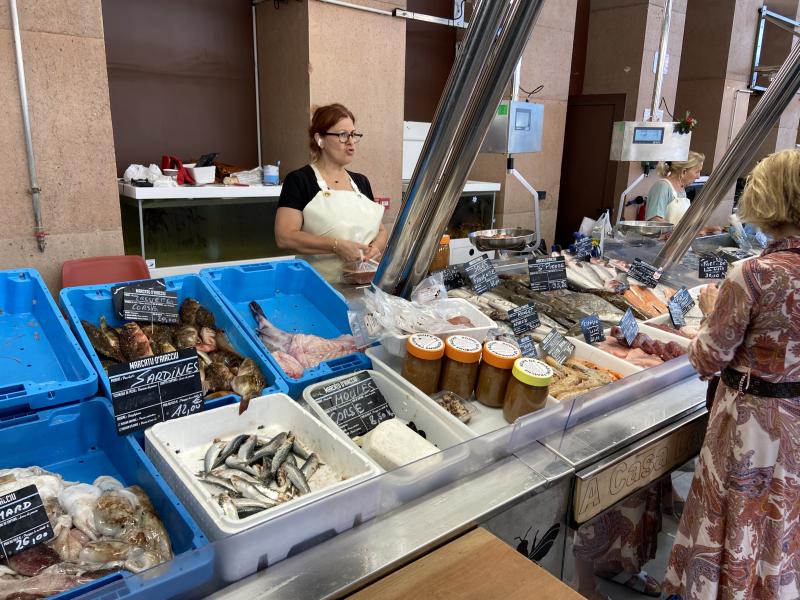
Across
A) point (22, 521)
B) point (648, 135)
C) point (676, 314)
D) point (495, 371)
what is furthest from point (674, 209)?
point (22, 521)

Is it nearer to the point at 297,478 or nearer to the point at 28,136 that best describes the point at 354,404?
the point at 297,478

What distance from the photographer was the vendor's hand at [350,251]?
112 inches

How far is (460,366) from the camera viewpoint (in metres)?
1.75

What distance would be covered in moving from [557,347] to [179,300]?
4.73ft

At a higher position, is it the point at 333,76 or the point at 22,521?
the point at 333,76

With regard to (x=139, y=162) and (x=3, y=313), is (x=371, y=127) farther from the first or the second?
(x=3, y=313)

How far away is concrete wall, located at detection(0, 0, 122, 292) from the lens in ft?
12.5

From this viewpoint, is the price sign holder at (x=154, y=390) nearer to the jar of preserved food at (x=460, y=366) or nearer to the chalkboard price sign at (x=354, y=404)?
the chalkboard price sign at (x=354, y=404)

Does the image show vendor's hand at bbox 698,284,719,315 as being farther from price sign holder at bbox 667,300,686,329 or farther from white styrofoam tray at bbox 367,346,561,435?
white styrofoam tray at bbox 367,346,561,435

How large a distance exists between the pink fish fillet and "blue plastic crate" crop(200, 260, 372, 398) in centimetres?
6

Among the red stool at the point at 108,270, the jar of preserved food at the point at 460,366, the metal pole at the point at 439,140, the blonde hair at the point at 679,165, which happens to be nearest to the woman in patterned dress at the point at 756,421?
the jar of preserved food at the point at 460,366

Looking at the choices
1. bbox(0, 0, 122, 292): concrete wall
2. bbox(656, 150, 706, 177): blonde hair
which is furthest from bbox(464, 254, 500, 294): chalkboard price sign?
bbox(656, 150, 706, 177): blonde hair

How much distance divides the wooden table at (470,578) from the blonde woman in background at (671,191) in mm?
4973

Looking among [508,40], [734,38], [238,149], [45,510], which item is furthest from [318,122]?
[734,38]
